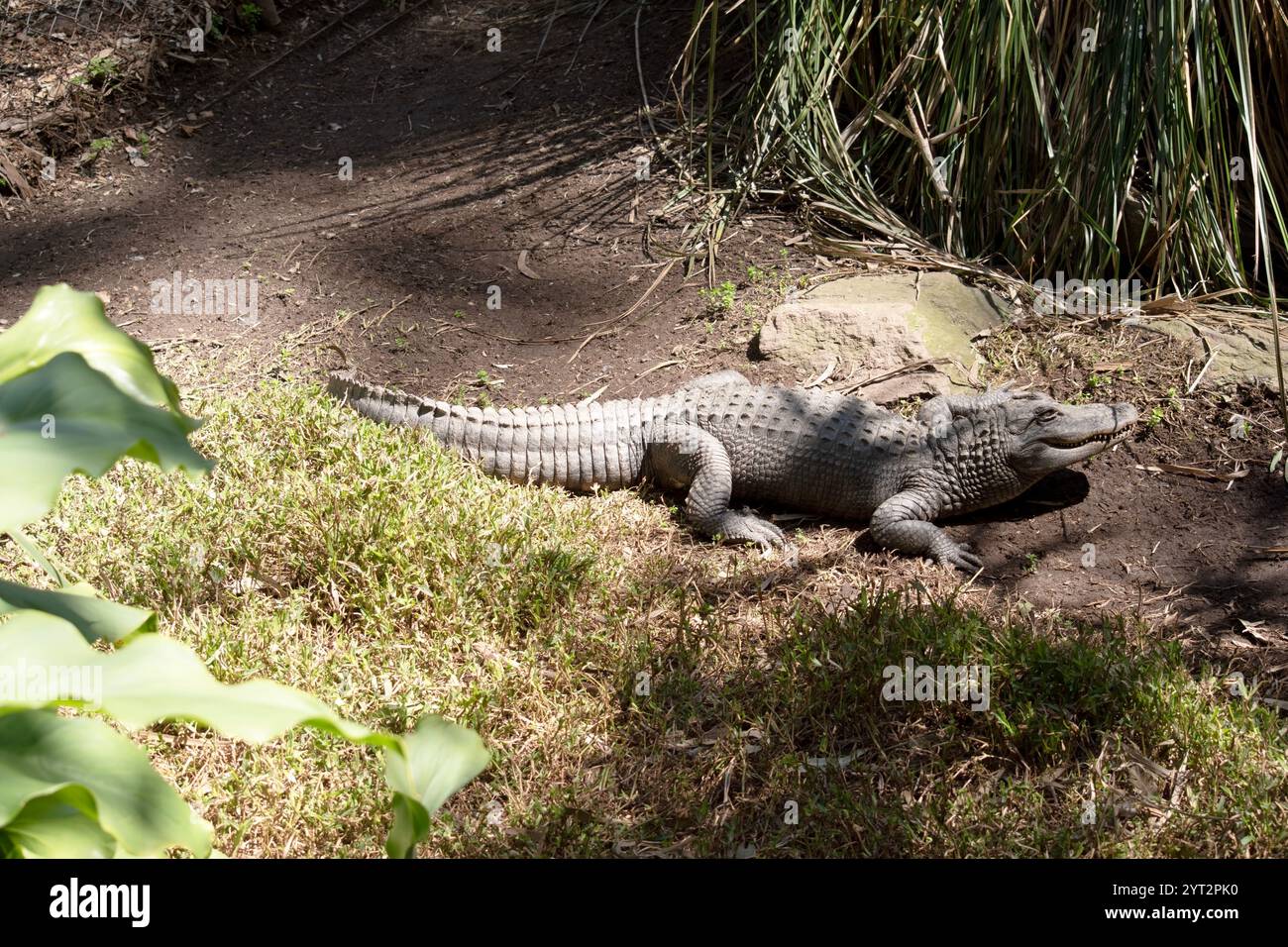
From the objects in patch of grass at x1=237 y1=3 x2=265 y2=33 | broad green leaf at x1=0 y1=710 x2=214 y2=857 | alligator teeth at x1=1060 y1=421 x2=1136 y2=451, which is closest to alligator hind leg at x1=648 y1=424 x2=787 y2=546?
alligator teeth at x1=1060 y1=421 x2=1136 y2=451

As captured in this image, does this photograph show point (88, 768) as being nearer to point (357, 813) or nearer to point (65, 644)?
point (65, 644)

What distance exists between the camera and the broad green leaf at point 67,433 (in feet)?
4.79

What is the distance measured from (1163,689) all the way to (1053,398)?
2107 mm

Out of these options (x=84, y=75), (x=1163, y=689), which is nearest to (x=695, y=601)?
(x=1163, y=689)

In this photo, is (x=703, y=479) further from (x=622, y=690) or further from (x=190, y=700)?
(x=190, y=700)

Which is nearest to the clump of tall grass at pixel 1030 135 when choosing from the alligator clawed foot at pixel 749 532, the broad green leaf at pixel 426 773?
the alligator clawed foot at pixel 749 532

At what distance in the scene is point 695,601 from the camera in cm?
372

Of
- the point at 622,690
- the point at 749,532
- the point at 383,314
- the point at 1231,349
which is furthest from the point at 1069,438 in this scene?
the point at 383,314

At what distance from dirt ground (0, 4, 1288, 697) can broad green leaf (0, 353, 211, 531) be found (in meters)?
3.08

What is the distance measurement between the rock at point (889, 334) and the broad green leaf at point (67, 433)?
3.87 metres

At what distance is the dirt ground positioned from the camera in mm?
4102

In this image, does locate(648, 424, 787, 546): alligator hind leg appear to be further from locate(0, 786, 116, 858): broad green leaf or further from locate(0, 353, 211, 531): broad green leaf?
locate(0, 786, 116, 858): broad green leaf

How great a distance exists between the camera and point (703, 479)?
14.8ft

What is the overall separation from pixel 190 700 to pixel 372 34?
25.2 feet
